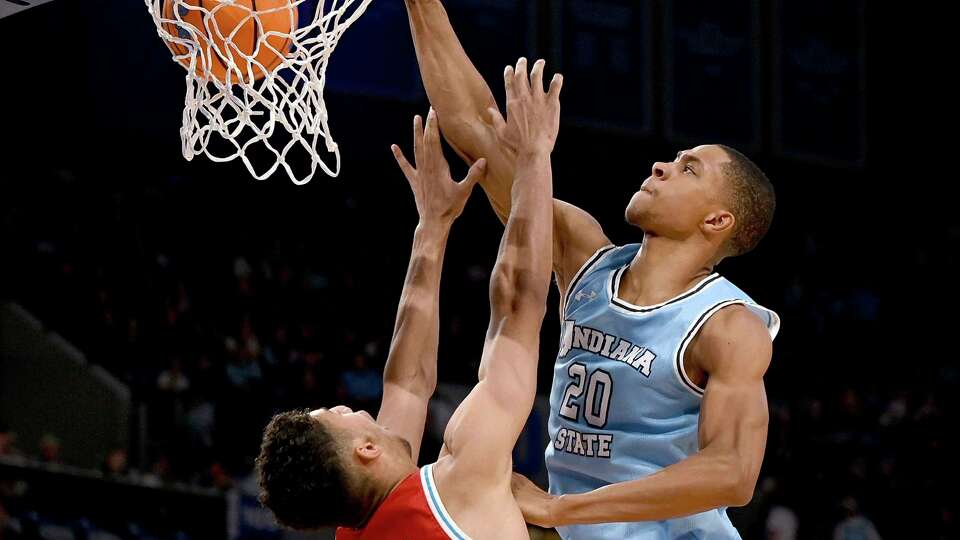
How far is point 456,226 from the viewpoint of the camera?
11.2 m

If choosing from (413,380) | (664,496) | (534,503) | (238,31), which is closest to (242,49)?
(238,31)

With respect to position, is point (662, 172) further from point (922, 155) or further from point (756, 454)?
point (922, 155)

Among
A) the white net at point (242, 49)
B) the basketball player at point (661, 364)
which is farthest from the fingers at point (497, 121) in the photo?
the white net at point (242, 49)

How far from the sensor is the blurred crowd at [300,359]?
8430 millimetres

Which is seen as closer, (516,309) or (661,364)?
(516,309)

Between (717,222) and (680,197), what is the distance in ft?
0.37

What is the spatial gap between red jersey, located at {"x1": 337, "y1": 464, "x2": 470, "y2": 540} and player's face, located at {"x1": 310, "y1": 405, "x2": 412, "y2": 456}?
105 mm

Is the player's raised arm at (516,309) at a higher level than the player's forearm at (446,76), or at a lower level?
lower

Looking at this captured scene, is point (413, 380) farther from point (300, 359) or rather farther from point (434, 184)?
point (300, 359)

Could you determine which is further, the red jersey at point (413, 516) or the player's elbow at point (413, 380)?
the player's elbow at point (413, 380)

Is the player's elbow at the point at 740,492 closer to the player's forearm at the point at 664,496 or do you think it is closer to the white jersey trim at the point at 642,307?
the player's forearm at the point at 664,496

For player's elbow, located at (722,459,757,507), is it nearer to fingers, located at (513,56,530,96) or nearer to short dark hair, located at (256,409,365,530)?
short dark hair, located at (256,409,365,530)

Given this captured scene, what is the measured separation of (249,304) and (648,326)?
6.52 m

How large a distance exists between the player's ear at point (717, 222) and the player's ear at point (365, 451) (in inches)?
40.9
